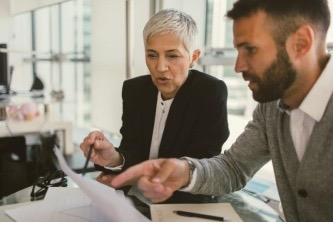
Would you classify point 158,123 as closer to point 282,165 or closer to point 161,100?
point 161,100

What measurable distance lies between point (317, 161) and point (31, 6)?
2395 millimetres

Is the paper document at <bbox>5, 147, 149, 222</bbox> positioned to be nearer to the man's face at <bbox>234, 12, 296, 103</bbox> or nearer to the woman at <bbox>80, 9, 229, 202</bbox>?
the woman at <bbox>80, 9, 229, 202</bbox>

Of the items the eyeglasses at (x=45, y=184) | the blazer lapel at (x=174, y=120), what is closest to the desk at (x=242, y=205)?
the eyeglasses at (x=45, y=184)

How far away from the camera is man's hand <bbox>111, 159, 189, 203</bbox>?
0.70 m

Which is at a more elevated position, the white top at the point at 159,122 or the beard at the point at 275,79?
Answer: the beard at the point at 275,79

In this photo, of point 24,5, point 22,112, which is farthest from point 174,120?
point 24,5

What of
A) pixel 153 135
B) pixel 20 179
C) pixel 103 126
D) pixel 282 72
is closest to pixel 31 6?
pixel 103 126

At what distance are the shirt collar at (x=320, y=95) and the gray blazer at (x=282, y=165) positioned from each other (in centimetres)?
1

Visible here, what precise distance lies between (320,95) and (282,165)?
7.3 inches

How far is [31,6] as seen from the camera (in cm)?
264

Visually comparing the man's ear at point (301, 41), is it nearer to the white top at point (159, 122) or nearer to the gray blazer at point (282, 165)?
the gray blazer at point (282, 165)

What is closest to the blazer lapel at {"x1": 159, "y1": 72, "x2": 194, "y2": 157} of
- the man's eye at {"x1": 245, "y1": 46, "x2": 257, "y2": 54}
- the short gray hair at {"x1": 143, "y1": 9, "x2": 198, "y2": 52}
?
the short gray hair at {"x1": 143, "y1": 9, "x2": 198, "y2": 52}

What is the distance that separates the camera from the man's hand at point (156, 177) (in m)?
0.70

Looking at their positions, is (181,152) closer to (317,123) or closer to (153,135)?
(153,135)
